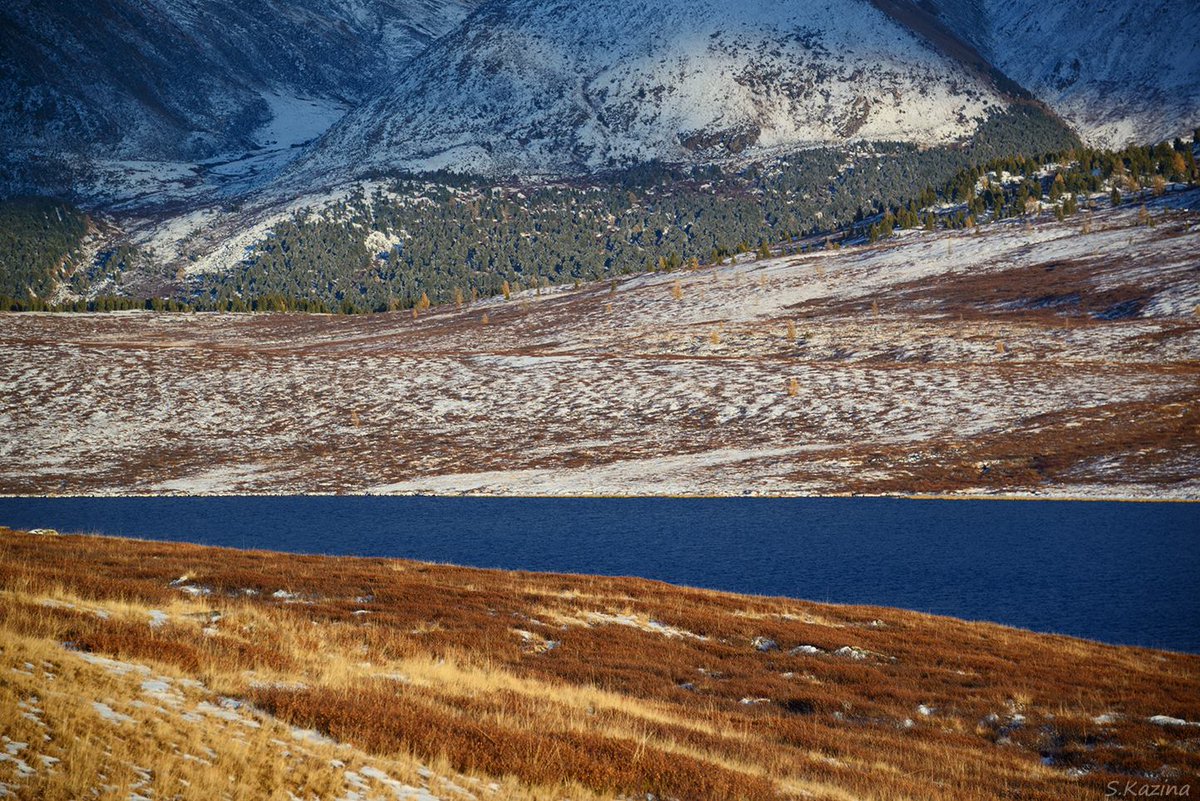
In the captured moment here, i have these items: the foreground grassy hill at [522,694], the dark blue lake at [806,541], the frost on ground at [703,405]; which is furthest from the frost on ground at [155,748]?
the frost on ground at [703,405]

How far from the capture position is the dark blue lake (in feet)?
124

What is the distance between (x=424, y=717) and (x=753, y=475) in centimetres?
4860

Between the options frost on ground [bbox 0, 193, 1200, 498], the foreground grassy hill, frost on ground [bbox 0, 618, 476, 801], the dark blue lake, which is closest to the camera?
frost on ground [bbox 0, 618, 476, 801]

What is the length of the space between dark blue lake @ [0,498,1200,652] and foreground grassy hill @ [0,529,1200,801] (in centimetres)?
724

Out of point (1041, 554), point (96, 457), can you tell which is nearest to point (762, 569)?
point (1041, 554)

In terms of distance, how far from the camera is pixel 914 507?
54.4 metres

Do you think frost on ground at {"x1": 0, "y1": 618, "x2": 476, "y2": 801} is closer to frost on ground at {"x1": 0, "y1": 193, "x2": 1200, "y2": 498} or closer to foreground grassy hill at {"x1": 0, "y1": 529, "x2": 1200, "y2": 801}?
foreground grassy hill at {"x1": 0, "y1": 529, "x2": 1200, "y2": 801}

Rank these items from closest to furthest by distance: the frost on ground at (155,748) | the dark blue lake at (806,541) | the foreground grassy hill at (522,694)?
the frost on ground at (155,748) → the foreground grassy hill at (522,694) → the dark blue lake at (806,541)

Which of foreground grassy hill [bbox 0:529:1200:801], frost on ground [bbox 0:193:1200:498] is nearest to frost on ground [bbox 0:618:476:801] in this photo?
foreground grassy hill [bbox 0:529:1200:801]

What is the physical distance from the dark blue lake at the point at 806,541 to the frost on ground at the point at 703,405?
12.3ft

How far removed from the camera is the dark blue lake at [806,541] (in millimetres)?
37719

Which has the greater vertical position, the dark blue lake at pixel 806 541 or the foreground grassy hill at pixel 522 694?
the foreground grassy hill at pixel 522 694

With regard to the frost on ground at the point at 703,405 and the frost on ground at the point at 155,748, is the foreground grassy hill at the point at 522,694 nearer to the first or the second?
the frost on ground at the point at 155,748

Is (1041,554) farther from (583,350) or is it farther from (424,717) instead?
(583,350)
